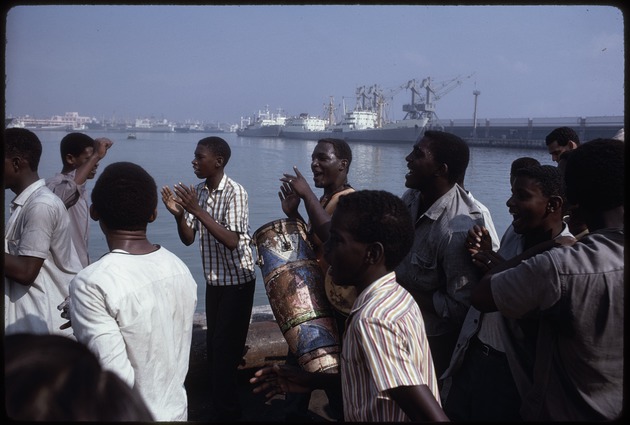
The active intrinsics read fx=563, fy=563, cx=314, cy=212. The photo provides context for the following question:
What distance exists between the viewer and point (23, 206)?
2.97 meters

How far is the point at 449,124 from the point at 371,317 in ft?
269

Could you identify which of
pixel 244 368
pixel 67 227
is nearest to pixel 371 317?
pixel 67 227

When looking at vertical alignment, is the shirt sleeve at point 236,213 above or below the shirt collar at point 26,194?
below

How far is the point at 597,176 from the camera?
2154mm

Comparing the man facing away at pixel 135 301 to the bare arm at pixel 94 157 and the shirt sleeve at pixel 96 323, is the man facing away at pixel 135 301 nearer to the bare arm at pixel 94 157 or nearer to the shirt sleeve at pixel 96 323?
the shirt sleeve at pixel 96 323

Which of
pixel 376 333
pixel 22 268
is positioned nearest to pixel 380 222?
pixel 376 333

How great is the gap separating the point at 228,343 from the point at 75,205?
61.0 inches

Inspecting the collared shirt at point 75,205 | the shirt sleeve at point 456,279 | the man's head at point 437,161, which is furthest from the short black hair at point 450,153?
the collared shirt at point 75,205

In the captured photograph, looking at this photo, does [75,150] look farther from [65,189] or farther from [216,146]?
[216,146]

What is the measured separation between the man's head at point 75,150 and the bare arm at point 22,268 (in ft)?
6.05

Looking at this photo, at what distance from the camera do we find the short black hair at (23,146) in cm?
313

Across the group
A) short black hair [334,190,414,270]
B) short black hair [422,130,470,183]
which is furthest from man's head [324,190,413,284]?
short black hair [422,130,470,183]

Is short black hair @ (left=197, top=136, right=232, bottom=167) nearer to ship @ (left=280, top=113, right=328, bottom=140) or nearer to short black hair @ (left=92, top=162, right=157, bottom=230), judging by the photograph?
short black hair @ (left=92, top=162, right=157, bottom=230)

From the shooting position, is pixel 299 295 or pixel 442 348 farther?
Answer: pixel 442 348
